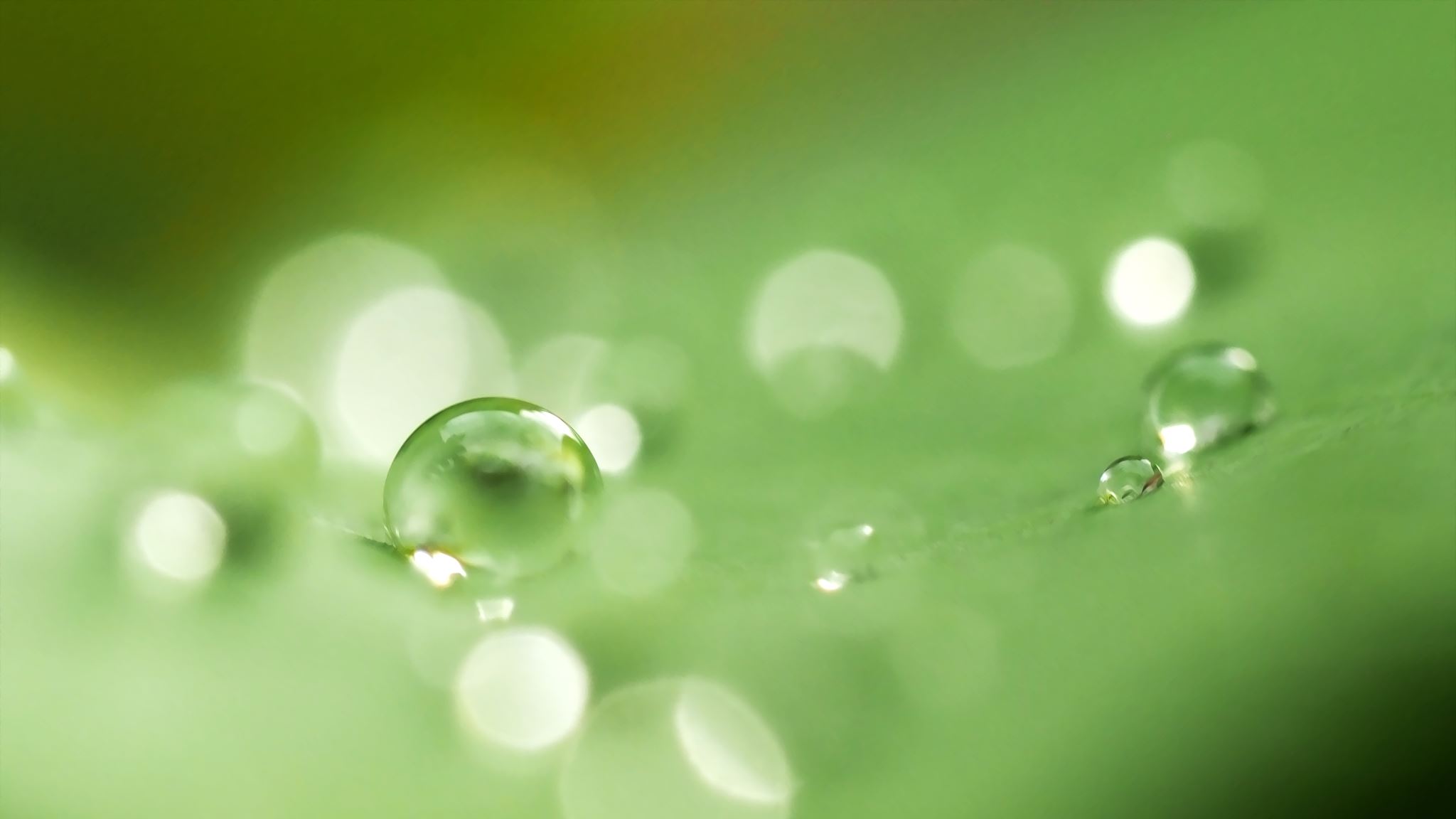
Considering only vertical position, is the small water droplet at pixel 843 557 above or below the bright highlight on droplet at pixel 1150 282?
below

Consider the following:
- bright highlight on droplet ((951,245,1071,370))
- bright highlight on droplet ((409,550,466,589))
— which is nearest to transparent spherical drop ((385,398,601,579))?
bright highlight on droplet ((409,550,466,589))

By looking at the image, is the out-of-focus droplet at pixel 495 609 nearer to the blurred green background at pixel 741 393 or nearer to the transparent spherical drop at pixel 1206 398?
the blurred green background at pixel 741 393

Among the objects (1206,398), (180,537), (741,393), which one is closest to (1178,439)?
(1206,398)

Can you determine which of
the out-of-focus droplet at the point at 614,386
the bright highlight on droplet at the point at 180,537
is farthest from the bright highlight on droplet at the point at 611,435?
the bright highlight on droplet at the point at 180,537

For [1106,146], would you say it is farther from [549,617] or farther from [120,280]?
[120,280]

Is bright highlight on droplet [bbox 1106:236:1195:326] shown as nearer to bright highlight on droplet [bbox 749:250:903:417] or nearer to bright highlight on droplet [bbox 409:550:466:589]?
bright highlight on droplet [bbox 749:250:903:417]

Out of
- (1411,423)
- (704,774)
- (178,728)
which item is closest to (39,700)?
(178,728)
